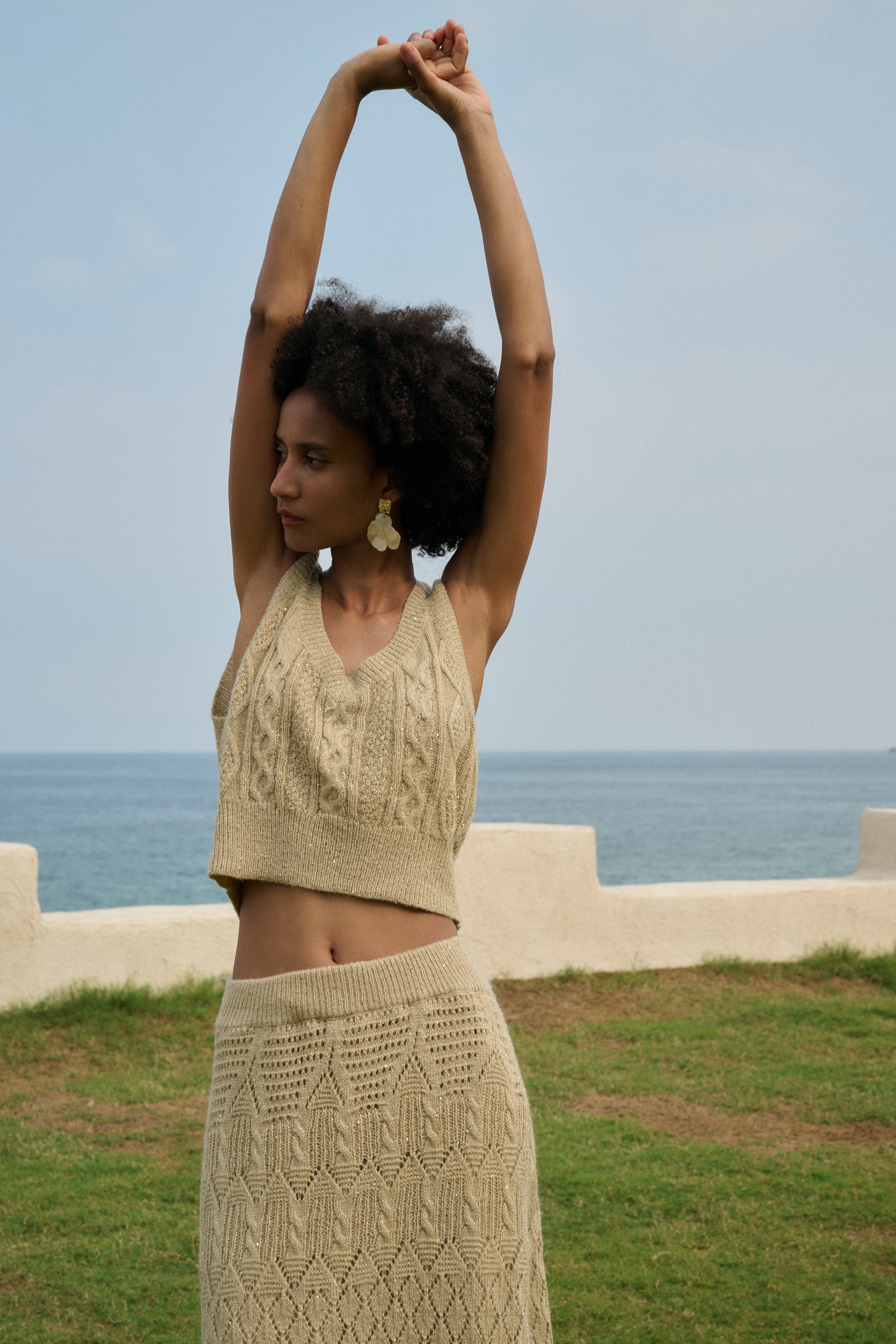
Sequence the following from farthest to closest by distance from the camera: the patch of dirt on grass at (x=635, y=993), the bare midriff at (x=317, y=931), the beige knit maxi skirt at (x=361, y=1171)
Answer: the patch of dirt on grass at (x=635, y=993) → the bare midriff at (x=317, y=931) → the beige knit maxi skirt at (x=361, y=1171)

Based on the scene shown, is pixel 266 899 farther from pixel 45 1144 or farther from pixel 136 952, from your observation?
pixel 136 952

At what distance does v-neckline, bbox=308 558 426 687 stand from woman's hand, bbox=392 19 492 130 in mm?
833

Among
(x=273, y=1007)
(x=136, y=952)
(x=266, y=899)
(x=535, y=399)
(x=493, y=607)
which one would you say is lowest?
(x=136, y=952)

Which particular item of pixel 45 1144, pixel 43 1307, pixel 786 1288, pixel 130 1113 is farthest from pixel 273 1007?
pixel 130 1113

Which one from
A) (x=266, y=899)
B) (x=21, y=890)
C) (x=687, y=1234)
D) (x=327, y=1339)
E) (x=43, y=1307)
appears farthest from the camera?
(x=21, y=890)

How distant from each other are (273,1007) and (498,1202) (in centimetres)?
45

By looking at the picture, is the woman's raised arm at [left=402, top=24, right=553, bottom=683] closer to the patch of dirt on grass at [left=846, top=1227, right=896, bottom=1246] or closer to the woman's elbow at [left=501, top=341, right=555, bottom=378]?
the woman's elbow at [left=501, top=341, right=555, bottom=378]

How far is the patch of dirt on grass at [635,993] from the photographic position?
7062 millimetres

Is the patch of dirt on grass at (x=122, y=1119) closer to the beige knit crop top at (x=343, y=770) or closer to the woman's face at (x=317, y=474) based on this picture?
the beige knit crop top at (x=343, y=770)

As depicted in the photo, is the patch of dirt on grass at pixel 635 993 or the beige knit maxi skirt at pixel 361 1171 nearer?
the beige knit maxi skirt at pixel 361 1171

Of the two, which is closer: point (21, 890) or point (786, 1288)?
point (786, 1288)

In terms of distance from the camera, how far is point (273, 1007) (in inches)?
73.6

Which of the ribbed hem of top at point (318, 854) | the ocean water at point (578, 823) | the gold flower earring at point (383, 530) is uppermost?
the gold flower earring at point (383, 530)

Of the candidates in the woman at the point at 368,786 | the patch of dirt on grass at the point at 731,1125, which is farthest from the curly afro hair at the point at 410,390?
the patch of dirt on grass at the point at 731,1125
